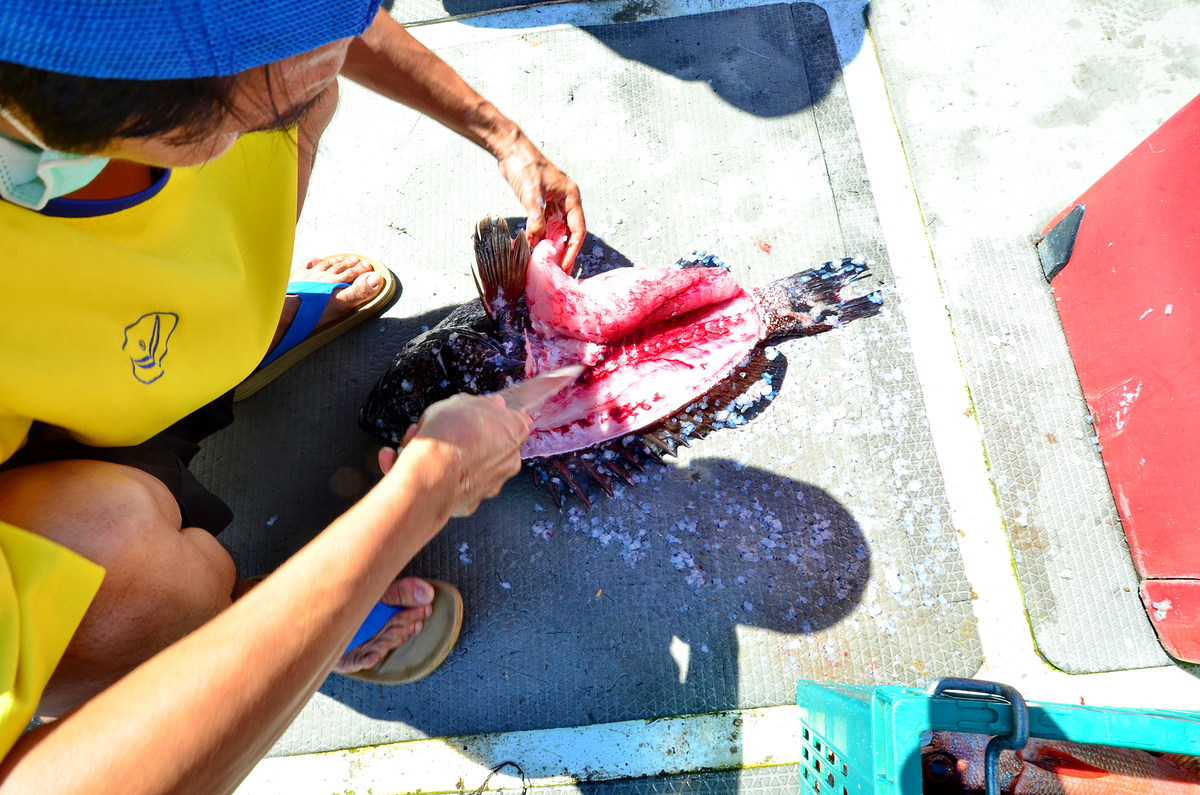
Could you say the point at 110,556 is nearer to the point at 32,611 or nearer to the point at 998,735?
the point at 32,611

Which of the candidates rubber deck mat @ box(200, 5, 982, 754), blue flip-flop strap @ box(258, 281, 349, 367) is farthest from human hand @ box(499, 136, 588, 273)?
blue flip-flop strap @ box(258, 281, 349, 367)

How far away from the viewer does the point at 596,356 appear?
225 centimetres

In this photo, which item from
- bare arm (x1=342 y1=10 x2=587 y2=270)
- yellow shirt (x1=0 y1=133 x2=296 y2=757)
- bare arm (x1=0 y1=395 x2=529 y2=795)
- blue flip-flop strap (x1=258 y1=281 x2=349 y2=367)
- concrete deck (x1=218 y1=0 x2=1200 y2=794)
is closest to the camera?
bare arm (x1=0 y1=395 x2=529 y2=795)

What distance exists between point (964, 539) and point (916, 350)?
2.12 ft

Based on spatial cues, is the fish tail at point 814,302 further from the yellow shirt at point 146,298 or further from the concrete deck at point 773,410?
the yellow shirt at point 146,298

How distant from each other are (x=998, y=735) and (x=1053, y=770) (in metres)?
0.33

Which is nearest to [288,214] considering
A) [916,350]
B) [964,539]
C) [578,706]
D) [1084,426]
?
[578,706]

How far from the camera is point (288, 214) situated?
5.78 ft

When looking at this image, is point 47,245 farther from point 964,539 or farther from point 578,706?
point 964,539

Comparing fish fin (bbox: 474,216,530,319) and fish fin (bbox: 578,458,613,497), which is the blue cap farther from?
fish fin (bbox: 578,458,613,497)

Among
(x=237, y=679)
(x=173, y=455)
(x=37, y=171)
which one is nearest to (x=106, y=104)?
(x=37, y=171)

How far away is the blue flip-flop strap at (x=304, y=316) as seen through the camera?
2301 mm

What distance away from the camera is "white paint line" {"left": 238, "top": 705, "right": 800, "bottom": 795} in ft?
6.45

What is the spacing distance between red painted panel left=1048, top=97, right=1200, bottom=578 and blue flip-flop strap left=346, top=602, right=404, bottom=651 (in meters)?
2.20
